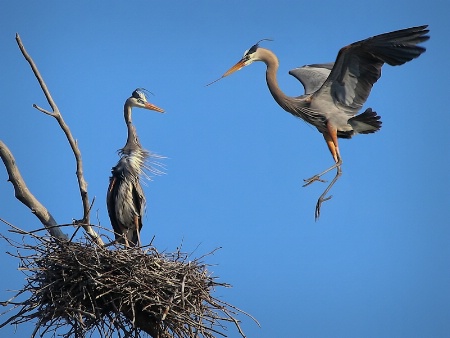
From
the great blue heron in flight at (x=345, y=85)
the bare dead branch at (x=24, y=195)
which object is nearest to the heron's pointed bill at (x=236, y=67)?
the great blue heron in flight at (x=345, y=85)

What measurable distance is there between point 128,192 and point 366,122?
115 inches

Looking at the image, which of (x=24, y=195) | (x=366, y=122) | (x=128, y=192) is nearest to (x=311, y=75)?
(x=366, y=122)

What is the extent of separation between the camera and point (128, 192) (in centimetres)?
1089

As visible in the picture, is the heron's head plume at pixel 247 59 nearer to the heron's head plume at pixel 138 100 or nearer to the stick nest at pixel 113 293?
the heron's head plume at pixel 138 100

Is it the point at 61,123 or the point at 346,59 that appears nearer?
the point at 61,123

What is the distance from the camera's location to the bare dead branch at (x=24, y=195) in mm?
7867

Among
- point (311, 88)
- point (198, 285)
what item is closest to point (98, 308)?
point (198, 285)

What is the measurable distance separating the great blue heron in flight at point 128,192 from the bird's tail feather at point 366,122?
249 cm

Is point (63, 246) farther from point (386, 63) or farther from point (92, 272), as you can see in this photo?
point (386, 63)

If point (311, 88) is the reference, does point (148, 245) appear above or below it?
below

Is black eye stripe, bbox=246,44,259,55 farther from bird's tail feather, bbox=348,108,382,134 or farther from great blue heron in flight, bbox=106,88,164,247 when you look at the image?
great blue heron in flight, bbox=106,88,164,247

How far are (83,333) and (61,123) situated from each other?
1.64 meters

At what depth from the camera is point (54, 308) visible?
7.38 m

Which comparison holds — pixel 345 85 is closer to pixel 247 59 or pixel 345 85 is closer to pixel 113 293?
pixel 247 59
